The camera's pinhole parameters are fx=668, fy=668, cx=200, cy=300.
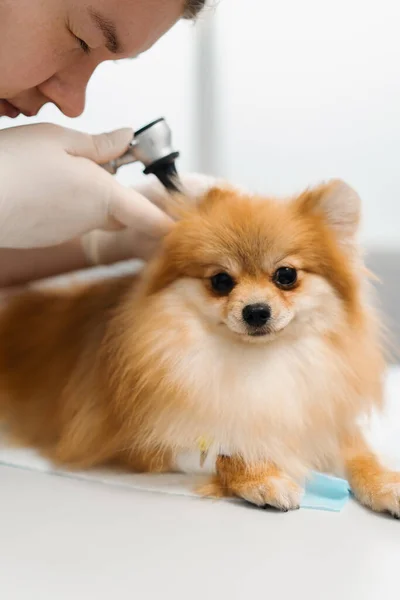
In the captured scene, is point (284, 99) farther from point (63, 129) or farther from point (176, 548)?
point (176, 548)

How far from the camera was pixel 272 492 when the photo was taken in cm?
100

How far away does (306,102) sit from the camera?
1979 mm

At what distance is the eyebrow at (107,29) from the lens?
102cm

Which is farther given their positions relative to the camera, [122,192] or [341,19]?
[341,19]

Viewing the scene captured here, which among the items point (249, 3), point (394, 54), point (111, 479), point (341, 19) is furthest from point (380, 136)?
point (111, 479)

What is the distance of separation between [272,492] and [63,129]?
712 millimetres

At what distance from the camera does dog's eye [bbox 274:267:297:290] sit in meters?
1.05

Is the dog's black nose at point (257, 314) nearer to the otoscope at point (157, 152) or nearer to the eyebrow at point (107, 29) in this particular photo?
the otoscope at point (157, 152)

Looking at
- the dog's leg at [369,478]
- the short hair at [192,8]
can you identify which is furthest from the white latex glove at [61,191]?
the dog's leg at [369,478]

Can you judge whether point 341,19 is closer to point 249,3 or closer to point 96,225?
point 249,3

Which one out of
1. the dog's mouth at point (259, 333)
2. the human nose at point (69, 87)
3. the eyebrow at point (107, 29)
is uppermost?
the eyebrow at point (107, 29)

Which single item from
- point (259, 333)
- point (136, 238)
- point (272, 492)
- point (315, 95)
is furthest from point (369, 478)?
point (315, 95)

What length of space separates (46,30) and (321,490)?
839 mm

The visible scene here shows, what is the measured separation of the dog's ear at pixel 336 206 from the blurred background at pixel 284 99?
84 centimetres
